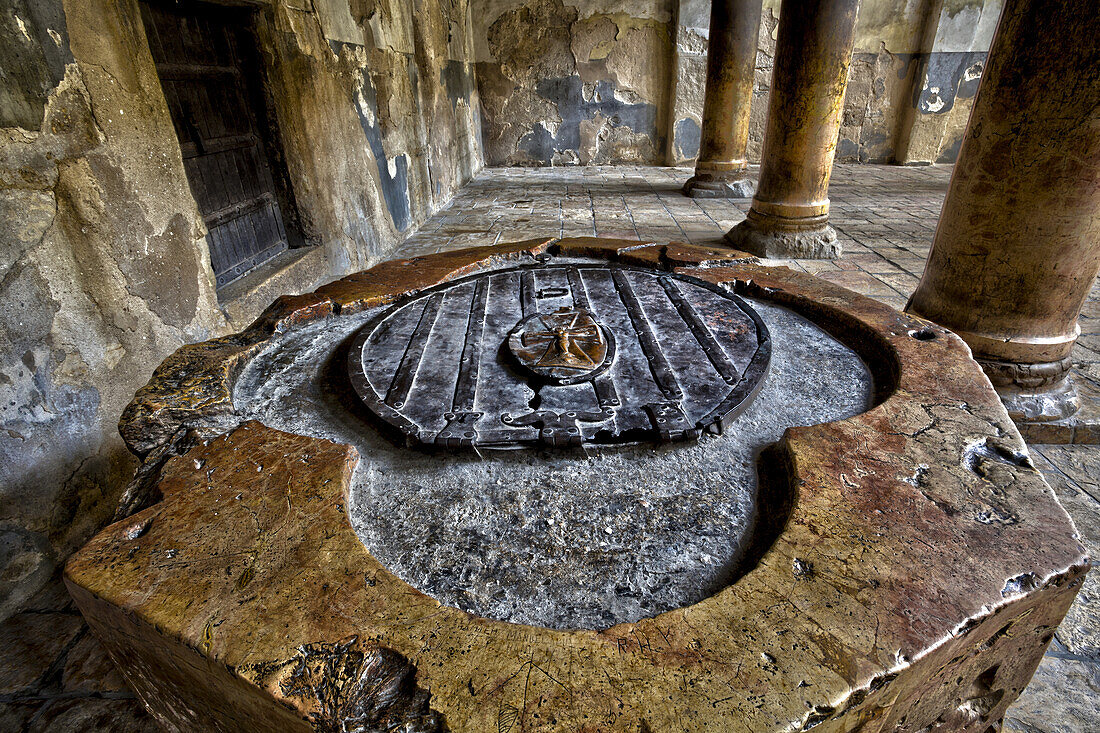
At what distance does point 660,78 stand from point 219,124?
7.70 metres

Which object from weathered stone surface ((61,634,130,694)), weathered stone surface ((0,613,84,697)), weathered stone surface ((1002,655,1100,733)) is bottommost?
weathered stone surface ((61,634,130,694))

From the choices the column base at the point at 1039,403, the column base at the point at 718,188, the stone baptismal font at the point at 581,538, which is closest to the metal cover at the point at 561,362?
the stone baptismal font at the point at 581,538

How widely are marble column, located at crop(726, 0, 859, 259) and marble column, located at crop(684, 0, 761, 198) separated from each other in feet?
8.02

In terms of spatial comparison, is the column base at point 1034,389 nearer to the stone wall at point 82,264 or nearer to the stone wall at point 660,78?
the stone wall at point 82,264

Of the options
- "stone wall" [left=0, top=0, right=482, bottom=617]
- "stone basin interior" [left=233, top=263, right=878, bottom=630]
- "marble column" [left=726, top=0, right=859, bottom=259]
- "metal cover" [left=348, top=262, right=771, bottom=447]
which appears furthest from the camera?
"marble column" [left=726, top=0, right=859, bottom=259]

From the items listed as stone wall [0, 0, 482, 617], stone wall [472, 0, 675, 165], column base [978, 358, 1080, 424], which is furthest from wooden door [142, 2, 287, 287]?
stone wall [472, 0, 675, 165]

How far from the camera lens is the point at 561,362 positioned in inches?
55.7

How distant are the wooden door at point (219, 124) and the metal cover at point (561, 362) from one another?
1.84 metres

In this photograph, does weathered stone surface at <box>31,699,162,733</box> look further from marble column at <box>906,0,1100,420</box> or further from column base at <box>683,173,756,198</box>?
column base at <box>683,173,756,198</box>

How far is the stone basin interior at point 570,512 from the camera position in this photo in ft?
3.11

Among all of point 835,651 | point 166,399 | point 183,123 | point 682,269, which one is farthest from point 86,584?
point 183,123

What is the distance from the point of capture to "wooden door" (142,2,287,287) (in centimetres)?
276

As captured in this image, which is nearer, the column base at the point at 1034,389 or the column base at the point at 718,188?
the column base at the point at 1034,389

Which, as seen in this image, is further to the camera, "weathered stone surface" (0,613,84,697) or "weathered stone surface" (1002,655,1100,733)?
"weathered stone surface" (0,613,84,697)
